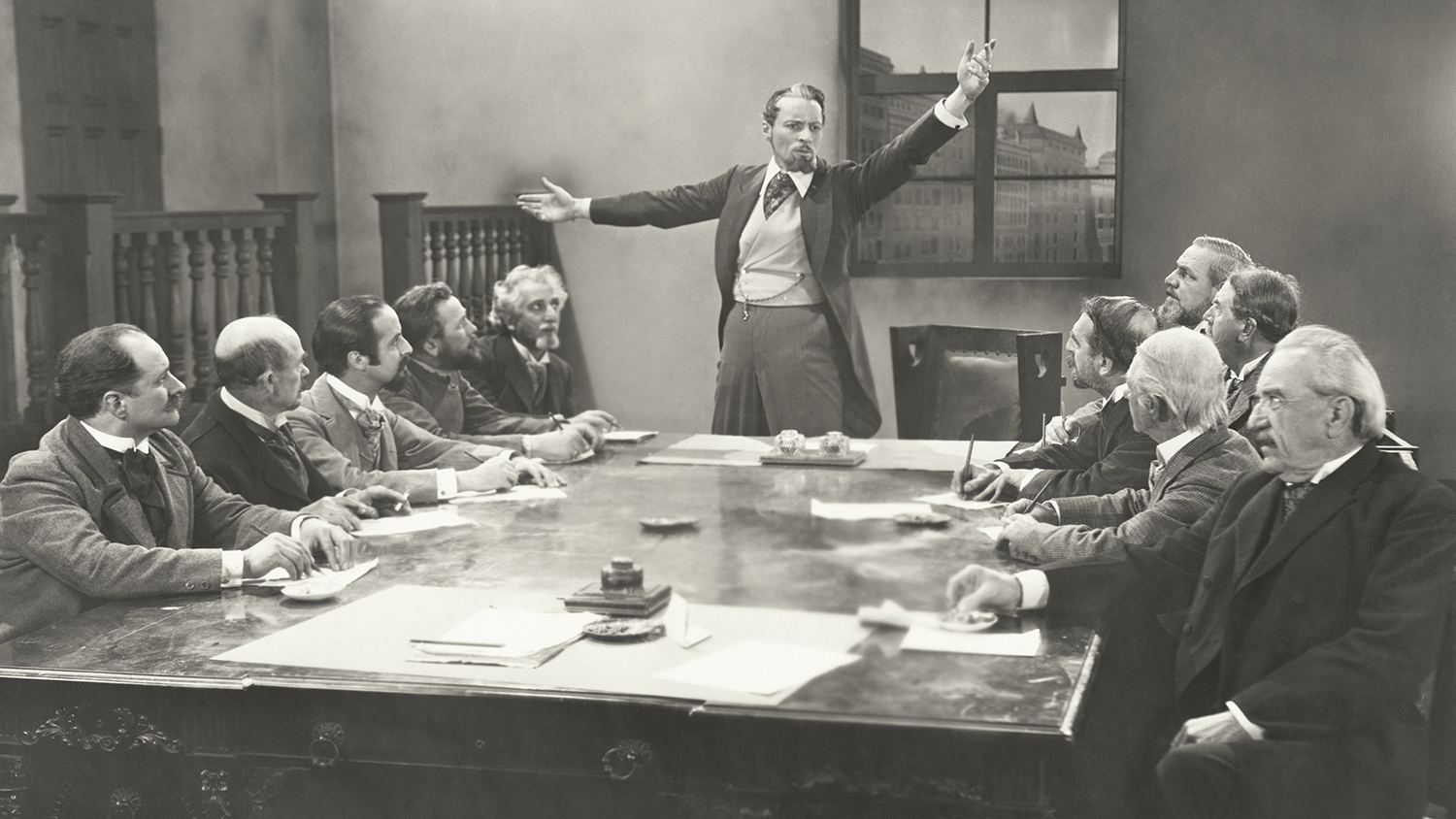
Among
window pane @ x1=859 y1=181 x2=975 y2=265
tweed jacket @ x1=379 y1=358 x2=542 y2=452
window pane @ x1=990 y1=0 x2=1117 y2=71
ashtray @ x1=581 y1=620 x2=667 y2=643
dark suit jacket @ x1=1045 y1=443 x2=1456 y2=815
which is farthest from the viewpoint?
window pane @ x1=859 y1=181 x2=975 y2=265

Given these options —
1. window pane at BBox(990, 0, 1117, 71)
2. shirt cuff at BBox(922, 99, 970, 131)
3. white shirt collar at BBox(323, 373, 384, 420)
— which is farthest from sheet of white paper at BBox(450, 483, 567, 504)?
window pane at BBox(990, 0, 1117, 71)

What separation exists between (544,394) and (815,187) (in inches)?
46.9

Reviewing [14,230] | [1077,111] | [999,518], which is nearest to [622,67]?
[1077,111]

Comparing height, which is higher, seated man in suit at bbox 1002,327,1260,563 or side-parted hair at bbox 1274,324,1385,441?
side-parted hair at bbox 1274,324,1385,441

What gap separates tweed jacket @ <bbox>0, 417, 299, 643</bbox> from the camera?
231 centimetres

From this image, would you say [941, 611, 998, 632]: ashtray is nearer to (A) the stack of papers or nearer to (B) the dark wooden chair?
(A) the stack of papers

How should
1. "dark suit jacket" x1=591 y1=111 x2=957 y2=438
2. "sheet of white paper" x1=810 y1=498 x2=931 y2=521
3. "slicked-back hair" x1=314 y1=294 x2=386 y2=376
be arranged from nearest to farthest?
"sheet of white paper" x1=810 y1=498 x2=931 y2=521
"slicked-back hair" x1=314 y1=294 x2=386 y2=376
"dark suit jacket" x1=591 y1=111 x2=957 y2=438

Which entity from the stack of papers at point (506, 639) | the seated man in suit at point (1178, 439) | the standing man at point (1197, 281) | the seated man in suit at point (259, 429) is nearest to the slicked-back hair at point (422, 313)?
the seated man in suit at point (259, 429)

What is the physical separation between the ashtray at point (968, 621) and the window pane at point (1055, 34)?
425 cm

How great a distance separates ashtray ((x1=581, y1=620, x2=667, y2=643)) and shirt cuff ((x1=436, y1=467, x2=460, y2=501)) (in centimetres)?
123

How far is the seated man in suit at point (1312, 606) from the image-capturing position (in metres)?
1.88

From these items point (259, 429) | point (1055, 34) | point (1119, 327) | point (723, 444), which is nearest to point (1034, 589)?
point (1119, 327)

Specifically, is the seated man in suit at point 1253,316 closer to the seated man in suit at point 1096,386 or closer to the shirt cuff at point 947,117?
the seated man in suit at point 1096,386

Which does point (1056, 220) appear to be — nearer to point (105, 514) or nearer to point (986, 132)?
point (986, 132)
